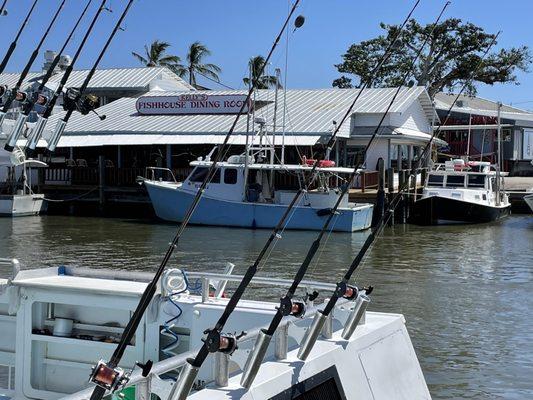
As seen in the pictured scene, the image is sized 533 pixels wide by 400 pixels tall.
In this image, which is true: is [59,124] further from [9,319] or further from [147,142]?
[147,142]

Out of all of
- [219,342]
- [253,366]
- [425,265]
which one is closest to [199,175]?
[425,265]

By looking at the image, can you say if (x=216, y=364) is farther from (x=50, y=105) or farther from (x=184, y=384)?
(x=50, y=105)

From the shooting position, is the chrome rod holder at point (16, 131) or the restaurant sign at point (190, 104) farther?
the restaurant sign at point (190, 104)

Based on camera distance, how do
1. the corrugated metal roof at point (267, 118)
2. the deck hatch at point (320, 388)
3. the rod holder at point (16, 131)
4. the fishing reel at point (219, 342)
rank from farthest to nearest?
the corrugated metal roof at point (267, 118)
the rod holder at point (16, 131)
the deck hatch at point (320, 388)
the fishing reel at point (219, 342)

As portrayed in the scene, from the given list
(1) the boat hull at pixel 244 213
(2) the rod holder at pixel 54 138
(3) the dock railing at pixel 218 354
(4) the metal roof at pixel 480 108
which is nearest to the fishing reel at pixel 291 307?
(3) the dock railing at pixel 218 354

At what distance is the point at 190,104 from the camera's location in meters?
41.7

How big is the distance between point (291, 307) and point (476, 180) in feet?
106

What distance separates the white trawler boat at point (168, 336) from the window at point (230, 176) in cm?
2483

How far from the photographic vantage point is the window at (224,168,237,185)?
3241 centimetres

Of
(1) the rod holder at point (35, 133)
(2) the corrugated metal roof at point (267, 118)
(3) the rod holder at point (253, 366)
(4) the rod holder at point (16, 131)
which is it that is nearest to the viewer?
(3) the rod holder at point (253, 366)

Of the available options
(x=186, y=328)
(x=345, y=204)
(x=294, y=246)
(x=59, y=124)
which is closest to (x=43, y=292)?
(x=186, y=328)

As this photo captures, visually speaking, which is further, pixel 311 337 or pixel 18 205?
pixel 18 205

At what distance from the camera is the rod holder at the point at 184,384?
153 inches

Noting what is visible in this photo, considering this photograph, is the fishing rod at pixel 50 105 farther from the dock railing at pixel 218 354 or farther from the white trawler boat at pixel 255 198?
the white trawler boat at pixel 255 198
